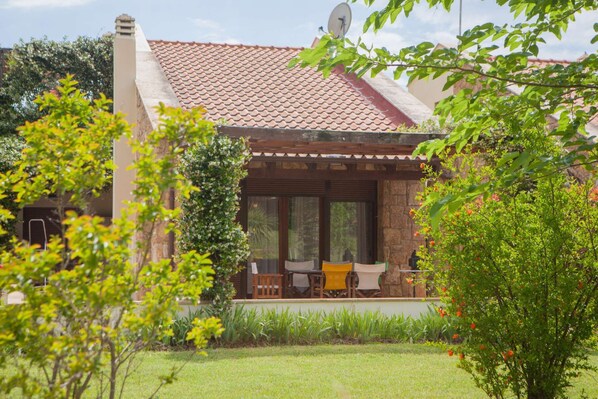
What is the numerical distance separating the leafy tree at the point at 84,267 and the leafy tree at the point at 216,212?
6.80 m

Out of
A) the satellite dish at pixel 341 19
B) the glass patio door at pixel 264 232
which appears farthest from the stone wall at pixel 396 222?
the satellite dish at pixel 341 19

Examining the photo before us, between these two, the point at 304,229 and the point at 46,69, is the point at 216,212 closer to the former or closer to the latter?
the point at 304,229

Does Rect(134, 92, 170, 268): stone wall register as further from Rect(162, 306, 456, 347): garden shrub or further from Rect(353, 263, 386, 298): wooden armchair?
Rect(353, 263, 386, 298): wooden armchair

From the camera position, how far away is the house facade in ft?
49.6

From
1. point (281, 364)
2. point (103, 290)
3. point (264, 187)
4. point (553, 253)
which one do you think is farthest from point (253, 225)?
point (103, 290)

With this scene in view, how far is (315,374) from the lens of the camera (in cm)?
857

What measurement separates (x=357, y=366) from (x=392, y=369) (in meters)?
0.42

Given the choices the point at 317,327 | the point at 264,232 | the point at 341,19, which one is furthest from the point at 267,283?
the point at 341,19

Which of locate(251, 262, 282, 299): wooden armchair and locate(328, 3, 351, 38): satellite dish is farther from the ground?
locate(328, 3, 351, 38): satellite dish

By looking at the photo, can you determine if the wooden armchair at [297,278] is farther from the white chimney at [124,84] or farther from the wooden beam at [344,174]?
the white chimney at [124,84]

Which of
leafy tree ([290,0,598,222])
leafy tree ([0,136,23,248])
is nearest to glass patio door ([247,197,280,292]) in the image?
leafy tree ([0,136,23,248])

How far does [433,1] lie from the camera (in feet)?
17.2

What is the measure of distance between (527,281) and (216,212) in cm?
597

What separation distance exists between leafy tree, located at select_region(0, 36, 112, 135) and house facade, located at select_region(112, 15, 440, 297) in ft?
27.1
